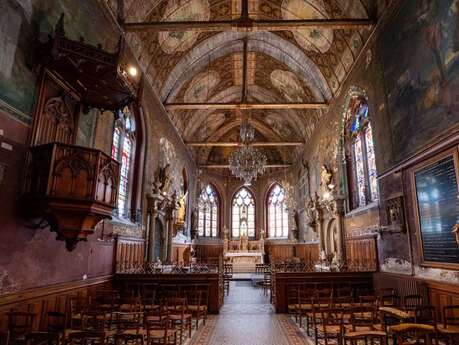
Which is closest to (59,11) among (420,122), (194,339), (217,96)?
(194,339)

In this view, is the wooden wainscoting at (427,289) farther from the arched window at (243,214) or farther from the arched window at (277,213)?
the arched window at (243,214)

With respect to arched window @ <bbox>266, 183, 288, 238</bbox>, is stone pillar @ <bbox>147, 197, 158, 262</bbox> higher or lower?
lower

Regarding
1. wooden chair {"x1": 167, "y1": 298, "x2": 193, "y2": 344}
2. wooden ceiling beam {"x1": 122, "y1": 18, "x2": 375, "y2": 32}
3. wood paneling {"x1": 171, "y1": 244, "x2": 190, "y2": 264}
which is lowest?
wooden chair {"x1": 167, "y1": 298, "x2": 193, "y2": 344}

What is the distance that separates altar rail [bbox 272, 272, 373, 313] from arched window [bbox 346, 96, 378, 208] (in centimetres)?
262

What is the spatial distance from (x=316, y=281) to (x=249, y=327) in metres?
3.29

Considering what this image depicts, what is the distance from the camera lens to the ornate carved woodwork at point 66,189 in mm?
5637

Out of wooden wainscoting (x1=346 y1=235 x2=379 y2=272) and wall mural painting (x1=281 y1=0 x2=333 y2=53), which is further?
wall mural painting (x1=281 y1=0 x2=333 y2=53)

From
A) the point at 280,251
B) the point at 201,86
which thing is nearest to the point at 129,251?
the point at 201,86

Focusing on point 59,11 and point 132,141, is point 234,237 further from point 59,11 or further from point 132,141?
point 59,11

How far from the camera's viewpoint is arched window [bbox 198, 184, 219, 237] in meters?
24.8

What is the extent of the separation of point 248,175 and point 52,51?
9367 millimetres

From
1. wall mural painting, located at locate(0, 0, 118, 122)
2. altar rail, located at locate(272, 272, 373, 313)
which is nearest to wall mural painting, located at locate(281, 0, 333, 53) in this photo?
wall mural painting, located at locate(0, 0, 118, 122)

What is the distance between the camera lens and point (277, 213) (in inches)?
1001

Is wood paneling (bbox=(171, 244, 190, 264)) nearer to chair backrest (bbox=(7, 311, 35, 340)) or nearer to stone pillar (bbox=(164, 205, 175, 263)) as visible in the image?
stone pillar (bbox=(164, 205, 175, 263))
